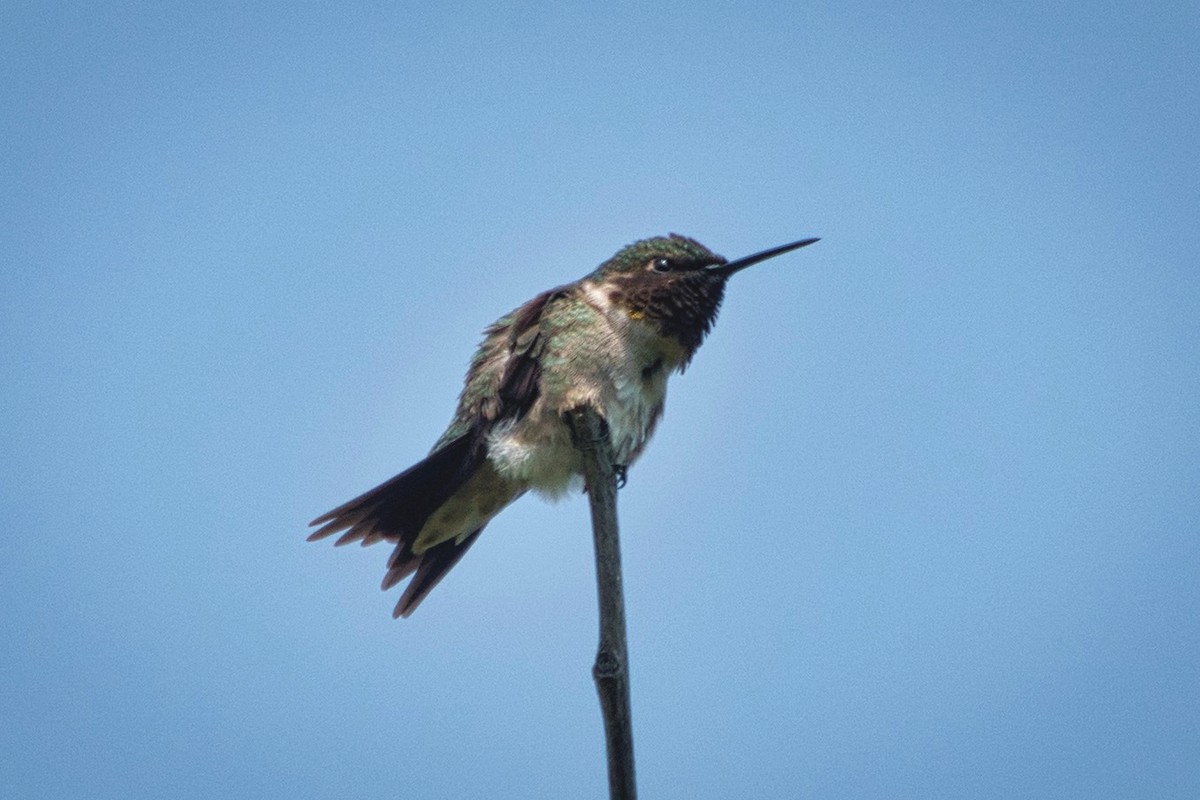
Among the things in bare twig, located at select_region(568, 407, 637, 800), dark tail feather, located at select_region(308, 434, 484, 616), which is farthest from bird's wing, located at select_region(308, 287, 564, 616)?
bare twig, located at select_region(568, 407, 637, 800)

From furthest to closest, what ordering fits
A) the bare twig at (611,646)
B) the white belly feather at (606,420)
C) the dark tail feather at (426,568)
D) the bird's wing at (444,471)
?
the dark tail feather at (426,568) → the bird's wing at (444,471) → the white belly feather at (606,420) → the bare twig at (611,646)

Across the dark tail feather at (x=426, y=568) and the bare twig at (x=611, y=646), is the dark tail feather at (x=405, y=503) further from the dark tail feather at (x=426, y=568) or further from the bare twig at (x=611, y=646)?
the bare twig at (x=611, y=646)

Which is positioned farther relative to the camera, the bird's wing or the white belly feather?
the bird's wing

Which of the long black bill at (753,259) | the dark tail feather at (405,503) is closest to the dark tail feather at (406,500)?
the dark tail feather at (405,503)

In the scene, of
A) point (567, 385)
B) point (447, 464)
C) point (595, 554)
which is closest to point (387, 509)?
point (447, 464)

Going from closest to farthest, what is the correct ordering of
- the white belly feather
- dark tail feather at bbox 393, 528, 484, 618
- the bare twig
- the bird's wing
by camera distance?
the bare twig
the white belly feather
the bird's wing
dark tail feather at bbox 393, 528, 484, 618

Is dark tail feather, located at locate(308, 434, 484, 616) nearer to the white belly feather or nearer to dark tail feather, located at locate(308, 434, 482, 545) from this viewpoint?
dark tail feather, located at locate(308, 434, 482, 545)

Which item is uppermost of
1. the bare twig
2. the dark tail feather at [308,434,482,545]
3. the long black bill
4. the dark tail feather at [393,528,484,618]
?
the long black bill

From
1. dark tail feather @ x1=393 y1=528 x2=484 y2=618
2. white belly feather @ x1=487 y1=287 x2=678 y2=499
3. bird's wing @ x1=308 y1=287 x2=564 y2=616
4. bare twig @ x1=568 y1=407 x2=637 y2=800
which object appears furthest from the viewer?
dark tail feather @ x1=393 y1=528 x2=484 y2=618
